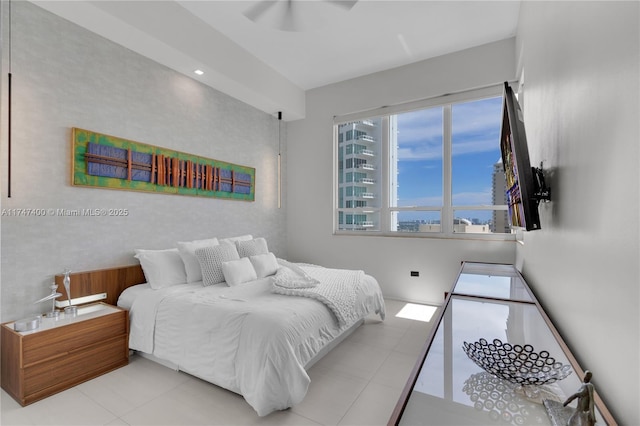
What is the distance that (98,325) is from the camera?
95.7 inches

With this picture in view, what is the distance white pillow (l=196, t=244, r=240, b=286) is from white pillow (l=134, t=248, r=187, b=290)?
241mm

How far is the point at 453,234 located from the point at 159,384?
3707 mm

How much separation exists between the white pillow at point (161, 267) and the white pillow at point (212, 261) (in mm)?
241

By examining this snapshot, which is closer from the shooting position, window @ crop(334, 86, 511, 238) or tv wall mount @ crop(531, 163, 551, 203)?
tv wall mount @ crop(531, 163, 551, 203)

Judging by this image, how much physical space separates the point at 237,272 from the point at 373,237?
229 centimetres

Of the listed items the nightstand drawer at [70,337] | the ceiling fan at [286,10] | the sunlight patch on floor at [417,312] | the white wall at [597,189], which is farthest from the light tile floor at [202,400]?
the ceiling fan at [286,10]

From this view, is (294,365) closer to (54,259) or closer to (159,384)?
(159,384)

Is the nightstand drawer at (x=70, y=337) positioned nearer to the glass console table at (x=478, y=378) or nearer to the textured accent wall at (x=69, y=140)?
the textured accent wall at (x=69, y=140)

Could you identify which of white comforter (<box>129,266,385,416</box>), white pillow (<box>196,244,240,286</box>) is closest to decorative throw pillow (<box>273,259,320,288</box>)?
white comforter (<box>129,266,385,416</box>)

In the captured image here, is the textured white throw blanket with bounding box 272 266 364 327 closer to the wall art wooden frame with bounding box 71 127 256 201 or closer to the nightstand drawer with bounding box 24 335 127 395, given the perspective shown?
the nightstand drawer with bounding box 24 335 127 395

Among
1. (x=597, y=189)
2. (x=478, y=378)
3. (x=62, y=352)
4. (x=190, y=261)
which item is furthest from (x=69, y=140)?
(x=597, y=189)

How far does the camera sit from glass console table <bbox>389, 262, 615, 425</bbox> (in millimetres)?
805

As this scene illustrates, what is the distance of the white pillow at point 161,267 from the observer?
295 cm

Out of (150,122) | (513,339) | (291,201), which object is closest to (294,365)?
(513,339)
